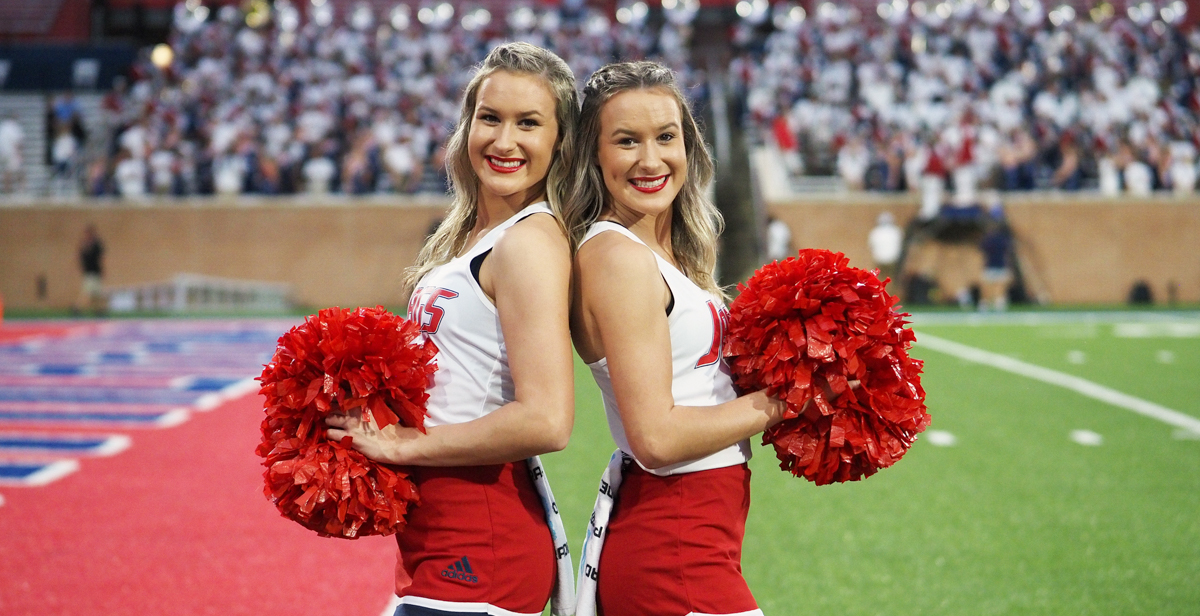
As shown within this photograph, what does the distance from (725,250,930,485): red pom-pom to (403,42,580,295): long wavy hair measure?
18.3 inches

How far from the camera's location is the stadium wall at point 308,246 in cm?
1778

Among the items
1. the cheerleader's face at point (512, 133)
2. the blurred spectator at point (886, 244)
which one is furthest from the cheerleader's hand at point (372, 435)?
the blurred spectator at point (886, 244)

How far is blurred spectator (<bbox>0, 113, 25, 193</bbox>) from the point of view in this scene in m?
19.5

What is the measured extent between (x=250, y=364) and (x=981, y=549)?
8.09 m

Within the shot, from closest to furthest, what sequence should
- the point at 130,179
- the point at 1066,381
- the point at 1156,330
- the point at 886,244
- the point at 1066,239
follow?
the point at 1066,381
the point at 1156,330
the point at 886,244
the point at 1066,239
the point at 130,179

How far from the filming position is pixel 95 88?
81.8ft

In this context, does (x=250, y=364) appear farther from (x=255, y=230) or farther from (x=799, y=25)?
(x=799, y=25)

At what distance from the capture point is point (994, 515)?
4844 mm

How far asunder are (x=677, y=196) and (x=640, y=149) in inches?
8.2

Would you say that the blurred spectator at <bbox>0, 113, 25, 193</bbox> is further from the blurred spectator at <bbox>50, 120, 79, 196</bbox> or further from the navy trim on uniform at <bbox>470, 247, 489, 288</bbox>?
the navy trim on uniform at <bbox>470, 247, 489, 288</bbox>

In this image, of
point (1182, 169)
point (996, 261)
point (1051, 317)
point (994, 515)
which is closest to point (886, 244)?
point (996, 261)

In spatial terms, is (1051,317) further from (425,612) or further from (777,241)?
(425,612)

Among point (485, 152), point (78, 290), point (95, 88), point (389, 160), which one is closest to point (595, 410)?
point (485, 152)

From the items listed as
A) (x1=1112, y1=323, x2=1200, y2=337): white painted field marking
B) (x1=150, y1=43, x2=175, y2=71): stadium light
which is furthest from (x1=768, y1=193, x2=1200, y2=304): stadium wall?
(x1=150, y1=43, x2=175, y2=71): stadium light
